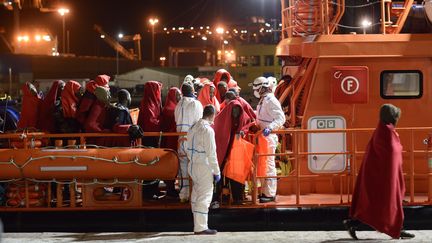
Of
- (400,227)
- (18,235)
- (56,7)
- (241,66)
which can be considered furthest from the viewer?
(56,7)

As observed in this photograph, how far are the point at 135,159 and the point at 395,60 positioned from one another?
3.36 m

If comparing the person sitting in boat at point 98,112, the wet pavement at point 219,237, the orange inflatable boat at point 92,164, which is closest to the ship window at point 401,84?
the wet pavement at point 219,237

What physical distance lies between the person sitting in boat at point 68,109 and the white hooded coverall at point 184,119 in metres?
1.35

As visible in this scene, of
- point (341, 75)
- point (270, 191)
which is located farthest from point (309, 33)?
point (270, 191)

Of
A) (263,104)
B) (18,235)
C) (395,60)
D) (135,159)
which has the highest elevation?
(395,60)

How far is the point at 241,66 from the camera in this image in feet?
172

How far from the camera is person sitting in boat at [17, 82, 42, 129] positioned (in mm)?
8617

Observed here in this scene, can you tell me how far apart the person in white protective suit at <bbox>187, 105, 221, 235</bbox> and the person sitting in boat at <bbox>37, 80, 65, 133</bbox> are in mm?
2257

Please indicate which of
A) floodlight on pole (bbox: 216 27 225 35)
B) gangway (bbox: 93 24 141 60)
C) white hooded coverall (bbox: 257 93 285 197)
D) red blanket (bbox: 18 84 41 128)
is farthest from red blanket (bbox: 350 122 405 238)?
gangway (bbox: 93 24 141 60)

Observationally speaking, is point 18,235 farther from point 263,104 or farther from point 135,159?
point 263,104

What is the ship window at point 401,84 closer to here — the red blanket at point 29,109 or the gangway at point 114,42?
the red blanket at point 29,109

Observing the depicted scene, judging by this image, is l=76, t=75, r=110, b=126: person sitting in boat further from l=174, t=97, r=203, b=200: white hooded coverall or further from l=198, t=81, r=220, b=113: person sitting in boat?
l=198, t=81, r=220, b=113: person sitting in boat

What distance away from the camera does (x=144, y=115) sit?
845 cm

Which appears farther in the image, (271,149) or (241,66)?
(241,66)
